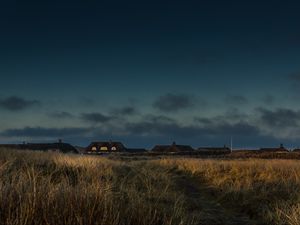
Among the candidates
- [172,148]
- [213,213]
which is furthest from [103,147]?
[213,213]

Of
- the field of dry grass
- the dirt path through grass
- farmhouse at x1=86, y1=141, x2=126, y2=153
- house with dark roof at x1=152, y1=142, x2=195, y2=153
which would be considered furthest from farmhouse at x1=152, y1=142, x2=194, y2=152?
the dirt path through grass

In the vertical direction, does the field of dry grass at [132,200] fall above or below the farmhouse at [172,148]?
below

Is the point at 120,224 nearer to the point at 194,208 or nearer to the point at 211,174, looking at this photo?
the point at 194,208

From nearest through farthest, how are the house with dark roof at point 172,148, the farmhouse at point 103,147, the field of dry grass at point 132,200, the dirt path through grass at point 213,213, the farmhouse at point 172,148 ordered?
the field of dry grass at point 132,200 < the dirt path through grass at point 213,213 < the house with dark roof at point 172,148 < the farmhouse at point 172,148 < the farmhouse at point 103,147

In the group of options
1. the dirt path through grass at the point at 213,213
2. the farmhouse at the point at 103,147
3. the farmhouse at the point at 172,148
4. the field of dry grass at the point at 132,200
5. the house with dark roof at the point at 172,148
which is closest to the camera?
the field of dry grass at the point at 132,200

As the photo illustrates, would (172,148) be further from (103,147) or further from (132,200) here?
(132,200)

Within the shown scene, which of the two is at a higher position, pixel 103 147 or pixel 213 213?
pixel 103 147

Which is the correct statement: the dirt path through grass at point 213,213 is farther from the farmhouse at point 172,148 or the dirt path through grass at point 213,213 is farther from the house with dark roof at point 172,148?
the farmhouse at point 172,148

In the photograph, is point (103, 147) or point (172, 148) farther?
point (103, 147)

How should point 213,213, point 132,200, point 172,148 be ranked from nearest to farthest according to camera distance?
point 132,200
point 213,213
point 172,148

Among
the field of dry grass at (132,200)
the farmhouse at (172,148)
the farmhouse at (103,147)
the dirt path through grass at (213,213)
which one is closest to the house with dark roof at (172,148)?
the farmhouse at (172,148)

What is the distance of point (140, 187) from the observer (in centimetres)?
1366

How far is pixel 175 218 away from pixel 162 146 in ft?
355

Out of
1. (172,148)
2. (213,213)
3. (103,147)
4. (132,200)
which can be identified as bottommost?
(213,213)
